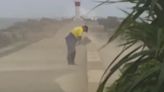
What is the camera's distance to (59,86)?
564cm

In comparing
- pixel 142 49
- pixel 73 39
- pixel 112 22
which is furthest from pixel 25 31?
pixel 142 49

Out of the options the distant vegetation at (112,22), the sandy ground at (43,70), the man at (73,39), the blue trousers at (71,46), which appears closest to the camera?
the distant vegetation at (112,22)

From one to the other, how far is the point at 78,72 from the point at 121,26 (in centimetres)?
490

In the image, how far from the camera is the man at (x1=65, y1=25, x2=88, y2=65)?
7.06 metres

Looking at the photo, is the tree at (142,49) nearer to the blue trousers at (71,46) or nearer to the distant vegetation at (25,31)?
the blue trousers at (71,46)

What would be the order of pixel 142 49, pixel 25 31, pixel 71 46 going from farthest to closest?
pixel 25 31 < pixel 71 46 < pixel 142 49

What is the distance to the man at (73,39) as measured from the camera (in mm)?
7056

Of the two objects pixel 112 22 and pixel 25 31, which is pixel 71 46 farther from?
pixel 112 22

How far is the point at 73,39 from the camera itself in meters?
7.44

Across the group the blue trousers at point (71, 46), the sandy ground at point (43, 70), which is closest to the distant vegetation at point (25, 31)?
the sandy ground at point (43, 70)

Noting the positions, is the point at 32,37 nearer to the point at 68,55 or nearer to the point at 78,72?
the point at 68,55

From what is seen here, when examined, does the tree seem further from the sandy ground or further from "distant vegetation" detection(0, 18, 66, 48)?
"distant vegetation" detection(0, 18, 66, 48)

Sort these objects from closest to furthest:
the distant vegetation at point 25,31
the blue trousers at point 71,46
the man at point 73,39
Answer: the man at point 73,39
the blue trousers at point 71,46
the distant vegetation at point 25,31

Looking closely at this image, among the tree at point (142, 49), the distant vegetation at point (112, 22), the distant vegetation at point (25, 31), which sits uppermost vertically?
the tree at point (142, 49)
